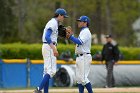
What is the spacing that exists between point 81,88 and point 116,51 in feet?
24.4

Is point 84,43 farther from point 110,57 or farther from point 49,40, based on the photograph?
point 110,57

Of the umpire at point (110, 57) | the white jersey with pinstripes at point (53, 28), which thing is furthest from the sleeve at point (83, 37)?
the umpire at point (110, 57)

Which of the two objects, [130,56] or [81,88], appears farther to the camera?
[130,56]

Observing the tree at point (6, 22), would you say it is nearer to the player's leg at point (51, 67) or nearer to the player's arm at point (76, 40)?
the player's arm at point (76, 40)

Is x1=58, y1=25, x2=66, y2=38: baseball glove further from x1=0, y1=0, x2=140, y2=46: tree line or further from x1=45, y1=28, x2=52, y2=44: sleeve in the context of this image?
x1=0, y1=0, x2=140, y2=46: tree line

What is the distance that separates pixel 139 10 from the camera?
60.5 meters

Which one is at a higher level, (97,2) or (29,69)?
(97,2)

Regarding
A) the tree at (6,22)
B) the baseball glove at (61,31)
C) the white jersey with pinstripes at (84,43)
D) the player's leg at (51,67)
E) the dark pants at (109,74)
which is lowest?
the dark pants at (109,74)

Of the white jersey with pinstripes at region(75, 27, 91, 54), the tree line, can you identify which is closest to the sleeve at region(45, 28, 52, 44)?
the white jersey with pinstripes at region(75, 27, 91, 54)

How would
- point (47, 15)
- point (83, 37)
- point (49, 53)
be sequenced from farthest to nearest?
point (47, 15), point (83, 37), point (49, 53)

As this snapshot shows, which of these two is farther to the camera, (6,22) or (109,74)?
(6,22)

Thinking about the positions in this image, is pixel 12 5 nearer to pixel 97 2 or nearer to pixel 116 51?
pixel 97 2

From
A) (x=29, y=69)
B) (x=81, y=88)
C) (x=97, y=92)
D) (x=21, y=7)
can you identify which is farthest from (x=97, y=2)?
(x=81, y=88)

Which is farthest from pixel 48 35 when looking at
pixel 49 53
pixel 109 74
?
pixel 109 74
